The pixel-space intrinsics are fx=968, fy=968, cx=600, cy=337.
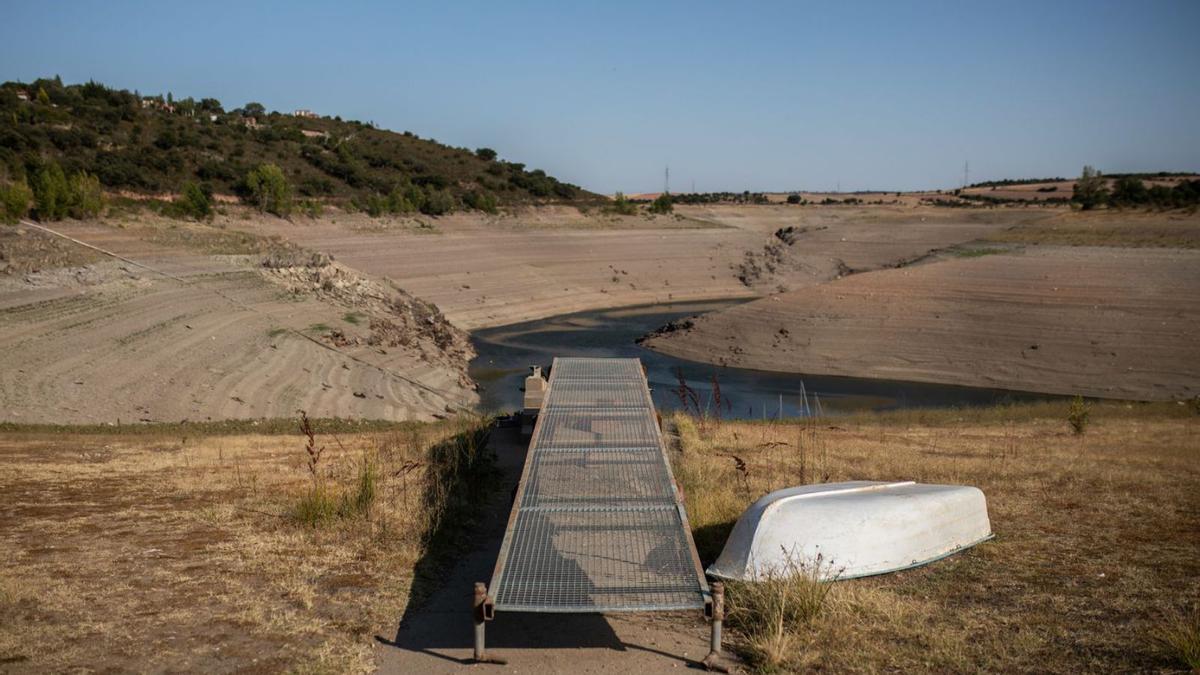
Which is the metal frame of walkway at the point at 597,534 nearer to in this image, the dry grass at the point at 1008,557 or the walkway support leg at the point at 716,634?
the walkway support leg at the point at 716,634

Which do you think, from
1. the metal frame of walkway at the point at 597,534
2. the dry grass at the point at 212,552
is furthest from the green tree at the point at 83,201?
the metal frame of walkway at the point at 597,534

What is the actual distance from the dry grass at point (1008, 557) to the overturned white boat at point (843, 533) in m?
0.15

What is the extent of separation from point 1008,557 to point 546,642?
4.16 meters

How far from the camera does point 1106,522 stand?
9344 mm

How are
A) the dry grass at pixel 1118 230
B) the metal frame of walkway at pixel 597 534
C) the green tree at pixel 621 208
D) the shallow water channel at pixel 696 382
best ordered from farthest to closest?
the green tree at pixel 621 208 → the dry grass at pixel 1118 230 → the shallow water channel at pixel 696 382 → the metal frame of walkway at pixel 597 534

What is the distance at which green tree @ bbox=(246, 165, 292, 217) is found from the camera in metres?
41.2

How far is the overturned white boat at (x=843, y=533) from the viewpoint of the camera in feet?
23.7

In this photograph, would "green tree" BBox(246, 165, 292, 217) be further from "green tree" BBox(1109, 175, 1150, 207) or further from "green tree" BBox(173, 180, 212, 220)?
"green tree" BBox(1109, 175, 1150, 207)

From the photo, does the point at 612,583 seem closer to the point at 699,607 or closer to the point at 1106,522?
the point at 699,607

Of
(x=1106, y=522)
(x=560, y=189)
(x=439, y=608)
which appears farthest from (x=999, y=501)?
(x=560, y=189)

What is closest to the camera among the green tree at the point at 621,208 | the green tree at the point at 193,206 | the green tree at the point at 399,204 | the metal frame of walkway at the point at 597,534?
the metal frame of walkway at the point at 597,534

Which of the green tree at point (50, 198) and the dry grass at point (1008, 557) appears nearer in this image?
the dry grass at point (1008, 557)

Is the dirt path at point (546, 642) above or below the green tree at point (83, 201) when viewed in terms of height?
below

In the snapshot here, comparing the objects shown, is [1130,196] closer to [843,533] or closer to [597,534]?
[843,533]
